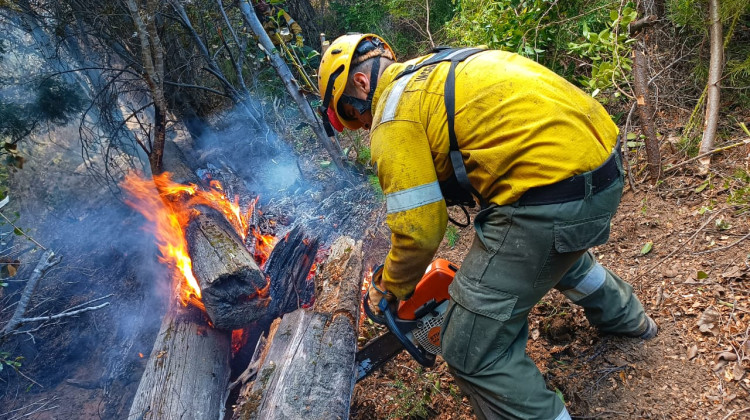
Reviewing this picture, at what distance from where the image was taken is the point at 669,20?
4164 millimetres

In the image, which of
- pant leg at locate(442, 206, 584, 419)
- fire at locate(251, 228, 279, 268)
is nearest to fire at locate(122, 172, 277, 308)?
fire at locate(251, 228, 279, 268)

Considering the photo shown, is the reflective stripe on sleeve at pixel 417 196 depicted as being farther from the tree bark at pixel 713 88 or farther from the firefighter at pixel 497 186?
the tree bark at pixel 713 88

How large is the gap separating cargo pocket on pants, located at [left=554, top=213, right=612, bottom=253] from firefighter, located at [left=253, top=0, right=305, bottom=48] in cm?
412

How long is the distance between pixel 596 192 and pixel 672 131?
2868mm

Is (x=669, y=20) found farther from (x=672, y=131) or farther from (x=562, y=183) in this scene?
(x=562, y=183)

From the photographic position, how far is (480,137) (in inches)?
69.1

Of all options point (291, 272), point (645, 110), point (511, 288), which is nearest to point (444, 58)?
point (511, 288)

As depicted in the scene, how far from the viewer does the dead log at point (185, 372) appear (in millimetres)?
2686

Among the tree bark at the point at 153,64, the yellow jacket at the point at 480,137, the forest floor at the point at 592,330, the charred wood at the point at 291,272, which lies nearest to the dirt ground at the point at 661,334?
the forest floor at the point at 592,330

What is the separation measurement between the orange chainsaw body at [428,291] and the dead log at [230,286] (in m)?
1.46

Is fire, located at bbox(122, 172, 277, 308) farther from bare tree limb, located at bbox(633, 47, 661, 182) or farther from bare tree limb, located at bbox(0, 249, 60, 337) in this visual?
bare tree limb, located at bbox(633, 47, 661, 182)

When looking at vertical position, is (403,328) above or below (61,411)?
above

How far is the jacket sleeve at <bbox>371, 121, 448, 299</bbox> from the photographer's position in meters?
1.78

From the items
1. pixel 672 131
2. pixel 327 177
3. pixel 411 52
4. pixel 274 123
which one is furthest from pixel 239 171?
pixel 672 131
